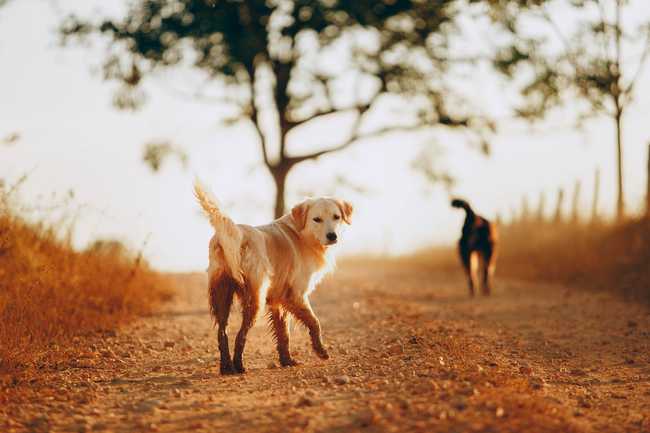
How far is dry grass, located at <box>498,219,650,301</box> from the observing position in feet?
44.6

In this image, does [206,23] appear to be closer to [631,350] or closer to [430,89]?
[430,89]

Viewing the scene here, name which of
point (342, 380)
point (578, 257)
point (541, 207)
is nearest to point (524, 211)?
point (541, 207)

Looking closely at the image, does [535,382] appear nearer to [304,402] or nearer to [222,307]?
[304,402]

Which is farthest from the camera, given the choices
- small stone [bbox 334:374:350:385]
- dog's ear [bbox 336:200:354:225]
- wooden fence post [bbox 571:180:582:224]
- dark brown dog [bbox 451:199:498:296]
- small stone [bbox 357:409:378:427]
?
wooden fence post [bbox 571:180:582:224]

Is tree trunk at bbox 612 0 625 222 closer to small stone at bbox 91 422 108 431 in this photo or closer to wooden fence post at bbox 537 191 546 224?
wooden fence post at bbox 537 191 546 224

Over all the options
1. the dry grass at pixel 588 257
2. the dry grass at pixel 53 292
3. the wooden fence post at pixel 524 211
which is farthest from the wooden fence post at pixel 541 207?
the dry grass at pixel 53 292

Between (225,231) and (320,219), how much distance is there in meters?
1.11

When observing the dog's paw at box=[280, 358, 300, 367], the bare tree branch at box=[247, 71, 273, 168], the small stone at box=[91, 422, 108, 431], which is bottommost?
the small stone at box=[91, 422, 108, 431]

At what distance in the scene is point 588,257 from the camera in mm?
15352

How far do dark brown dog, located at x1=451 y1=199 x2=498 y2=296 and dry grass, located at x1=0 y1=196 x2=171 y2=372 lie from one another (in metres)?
5.64

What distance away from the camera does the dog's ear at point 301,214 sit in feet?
22.9

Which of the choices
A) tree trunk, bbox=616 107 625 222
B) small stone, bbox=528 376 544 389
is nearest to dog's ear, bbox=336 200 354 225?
small stone, bbox=528 376 544 389

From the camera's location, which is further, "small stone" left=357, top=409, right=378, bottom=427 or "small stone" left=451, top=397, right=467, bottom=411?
"small stone" left=451, top=397, right=467, bottom=411

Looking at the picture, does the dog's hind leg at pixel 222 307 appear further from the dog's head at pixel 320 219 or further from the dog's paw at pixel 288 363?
the dog's head at pixel 320 219
